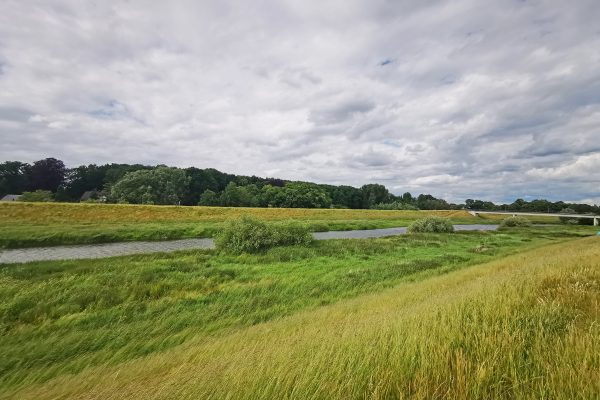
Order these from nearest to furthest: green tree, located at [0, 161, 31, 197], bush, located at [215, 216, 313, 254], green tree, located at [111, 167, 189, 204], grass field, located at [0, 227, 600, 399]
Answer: grass field, located at [0, 227, 600, 399] → bush, located at [215, 216, 313, 254] → green tree, located at [111, 167, 189, 204] → green tree, located at [0, 161, 31, 197]

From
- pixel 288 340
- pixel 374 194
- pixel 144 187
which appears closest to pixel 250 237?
pixel 288 340

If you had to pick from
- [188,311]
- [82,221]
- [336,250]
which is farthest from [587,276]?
[82,221]

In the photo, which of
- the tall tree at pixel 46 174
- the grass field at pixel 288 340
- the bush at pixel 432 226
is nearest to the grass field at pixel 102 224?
the bush at pixel 432 226

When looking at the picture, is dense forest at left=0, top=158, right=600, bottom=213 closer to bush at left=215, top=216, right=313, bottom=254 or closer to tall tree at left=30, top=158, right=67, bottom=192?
tall tree at left=30, top=158, right=67, bottom=192

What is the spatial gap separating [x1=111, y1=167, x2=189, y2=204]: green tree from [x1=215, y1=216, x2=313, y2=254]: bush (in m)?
77.6

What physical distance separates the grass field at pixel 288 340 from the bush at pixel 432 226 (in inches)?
1514

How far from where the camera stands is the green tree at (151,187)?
95625 millimetres

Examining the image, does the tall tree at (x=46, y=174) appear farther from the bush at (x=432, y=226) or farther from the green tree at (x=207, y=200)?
the bush at (x=432, y=226)

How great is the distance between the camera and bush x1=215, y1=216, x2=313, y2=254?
25.0 meters

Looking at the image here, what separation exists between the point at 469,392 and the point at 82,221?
193 feet

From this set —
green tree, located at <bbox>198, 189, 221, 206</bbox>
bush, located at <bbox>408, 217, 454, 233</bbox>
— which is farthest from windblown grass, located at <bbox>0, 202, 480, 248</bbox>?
green tree, located at <bbox>198, 189, 221, 206</bbox>

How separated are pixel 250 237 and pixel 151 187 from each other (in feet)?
286

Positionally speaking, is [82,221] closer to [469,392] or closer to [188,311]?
[188,311]

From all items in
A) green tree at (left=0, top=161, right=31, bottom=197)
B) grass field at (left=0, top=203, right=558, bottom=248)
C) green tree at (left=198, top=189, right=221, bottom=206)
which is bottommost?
grass field at (left=0, top=203, right=558, bottom=248)
